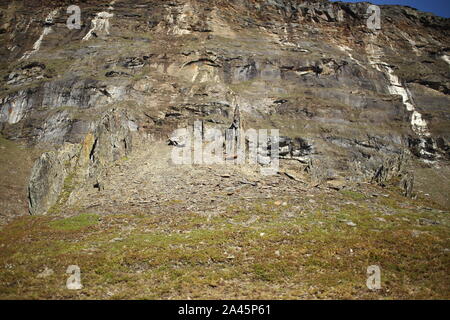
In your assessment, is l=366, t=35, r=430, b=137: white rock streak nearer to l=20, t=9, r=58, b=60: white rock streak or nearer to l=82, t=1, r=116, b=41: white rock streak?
l=82, t=1, r=116, b=41: white rock streak

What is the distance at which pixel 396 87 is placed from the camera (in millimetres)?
103438

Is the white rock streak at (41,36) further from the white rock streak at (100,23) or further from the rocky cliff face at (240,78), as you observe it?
the white rock streak at (100,23)

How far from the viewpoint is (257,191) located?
27.9 m

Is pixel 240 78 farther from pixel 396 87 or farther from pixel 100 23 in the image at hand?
pixel 396 87

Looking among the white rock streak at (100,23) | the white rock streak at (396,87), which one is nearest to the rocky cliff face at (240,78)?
the white rock streak at (100,23)

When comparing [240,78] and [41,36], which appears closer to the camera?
[240,78]

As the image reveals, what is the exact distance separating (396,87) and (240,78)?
2408 inches

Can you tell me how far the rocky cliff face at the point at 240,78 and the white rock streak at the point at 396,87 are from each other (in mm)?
489

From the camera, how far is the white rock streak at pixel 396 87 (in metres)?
92.0

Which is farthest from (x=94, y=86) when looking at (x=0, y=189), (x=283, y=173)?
(x=283, y=173)

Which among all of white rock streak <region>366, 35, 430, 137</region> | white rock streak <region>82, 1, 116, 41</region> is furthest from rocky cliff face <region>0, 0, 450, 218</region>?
white rock streak <region>366, 35, 430, 137</region>

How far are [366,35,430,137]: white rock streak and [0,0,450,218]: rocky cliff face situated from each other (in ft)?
1.60

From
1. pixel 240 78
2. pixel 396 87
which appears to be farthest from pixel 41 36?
pixel 396 87

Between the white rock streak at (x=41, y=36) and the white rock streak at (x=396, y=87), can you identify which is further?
the white rock streak at (x=396, y=87)
